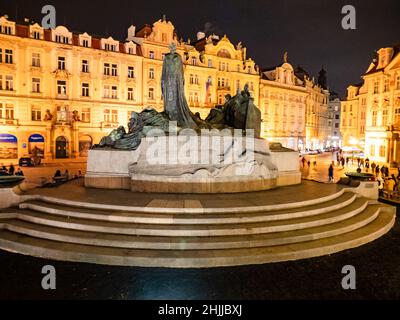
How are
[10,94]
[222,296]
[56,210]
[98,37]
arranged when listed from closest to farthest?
1. [222,296]
2. [56,210]
3. [10,94]
4. [98,37]

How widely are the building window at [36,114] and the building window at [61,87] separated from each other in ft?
9.88

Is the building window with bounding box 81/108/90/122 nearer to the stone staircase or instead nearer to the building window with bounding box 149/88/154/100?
the building window with bounding box 149/88/154/100

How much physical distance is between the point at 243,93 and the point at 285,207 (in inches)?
241

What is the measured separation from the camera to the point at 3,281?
17.8 feet

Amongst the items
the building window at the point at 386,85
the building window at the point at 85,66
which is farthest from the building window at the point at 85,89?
the building window at the point at 386,85

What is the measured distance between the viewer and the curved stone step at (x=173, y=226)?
6.77 metres

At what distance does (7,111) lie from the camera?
3231 centimetres

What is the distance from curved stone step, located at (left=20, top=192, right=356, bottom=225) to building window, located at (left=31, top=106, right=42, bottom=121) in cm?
2904

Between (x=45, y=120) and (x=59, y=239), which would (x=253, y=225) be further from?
(x=45, y=120)

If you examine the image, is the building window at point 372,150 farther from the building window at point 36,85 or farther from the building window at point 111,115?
the building window at point 36,85

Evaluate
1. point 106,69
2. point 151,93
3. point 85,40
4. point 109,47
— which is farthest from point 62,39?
point 151,93

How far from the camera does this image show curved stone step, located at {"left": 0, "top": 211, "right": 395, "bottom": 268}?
5.96 meters

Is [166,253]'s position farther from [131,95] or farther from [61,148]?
[131,95]
